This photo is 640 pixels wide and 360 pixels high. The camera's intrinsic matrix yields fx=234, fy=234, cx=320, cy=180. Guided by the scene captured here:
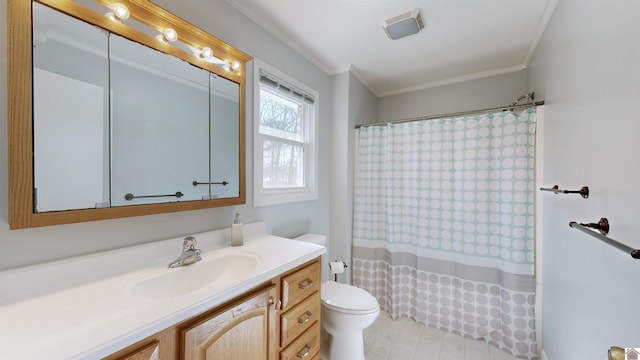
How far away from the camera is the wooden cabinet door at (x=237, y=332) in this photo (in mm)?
759

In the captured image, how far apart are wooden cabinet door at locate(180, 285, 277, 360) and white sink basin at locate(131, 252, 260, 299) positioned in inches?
4.7

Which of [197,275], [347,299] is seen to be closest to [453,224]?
[347,299]

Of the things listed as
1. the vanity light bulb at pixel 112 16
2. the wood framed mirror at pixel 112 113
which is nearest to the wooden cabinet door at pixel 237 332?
the wood framed mirror at pixel 112 113

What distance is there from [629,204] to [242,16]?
6.82 feet

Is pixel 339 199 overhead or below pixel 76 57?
below

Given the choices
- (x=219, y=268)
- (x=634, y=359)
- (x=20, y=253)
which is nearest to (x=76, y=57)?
(x=20, y=253)

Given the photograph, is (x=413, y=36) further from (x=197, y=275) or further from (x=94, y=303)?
(x=94, y=303)

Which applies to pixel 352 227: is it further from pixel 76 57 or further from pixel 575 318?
pixel 76 57

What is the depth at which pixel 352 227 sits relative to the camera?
96.5 inches

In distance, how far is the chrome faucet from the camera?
1.07m

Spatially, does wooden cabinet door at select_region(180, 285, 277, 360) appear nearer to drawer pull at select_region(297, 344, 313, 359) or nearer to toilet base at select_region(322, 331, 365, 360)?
drawer pull at select_region(297, 344, 313, 359)

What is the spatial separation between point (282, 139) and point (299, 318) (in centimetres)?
129

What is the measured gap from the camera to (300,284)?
1.21 m

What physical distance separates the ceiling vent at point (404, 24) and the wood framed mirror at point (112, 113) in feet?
3.55
